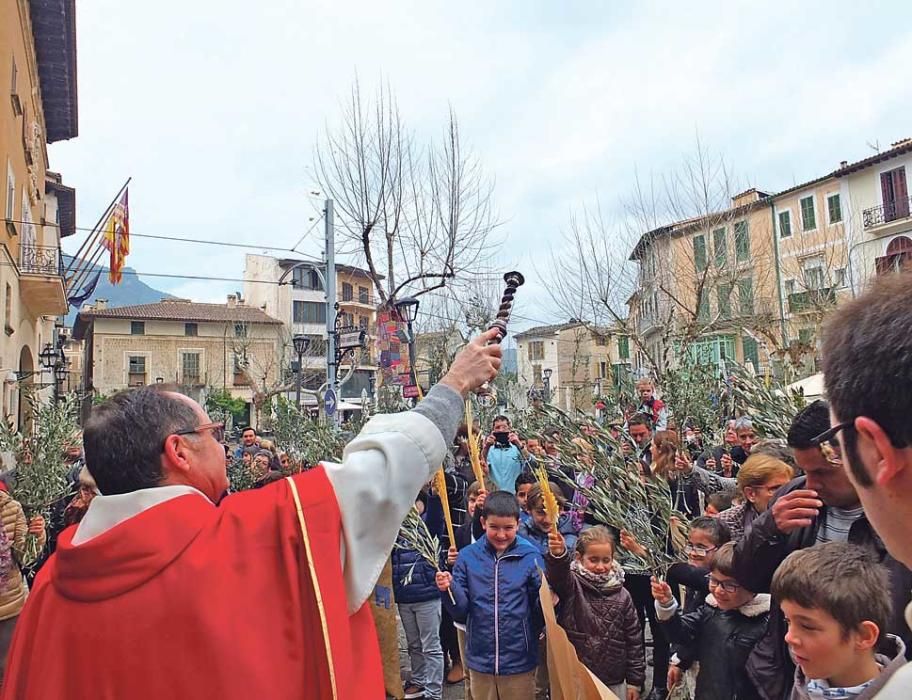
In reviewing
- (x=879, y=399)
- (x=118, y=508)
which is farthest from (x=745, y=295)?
(x=879, y=399)

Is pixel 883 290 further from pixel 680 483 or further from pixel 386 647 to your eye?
pixel 386 647

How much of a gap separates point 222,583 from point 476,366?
0.82 m

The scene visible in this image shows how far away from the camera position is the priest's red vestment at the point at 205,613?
5.17ft

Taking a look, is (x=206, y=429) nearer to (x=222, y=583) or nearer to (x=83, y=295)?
(x=222, y=583)

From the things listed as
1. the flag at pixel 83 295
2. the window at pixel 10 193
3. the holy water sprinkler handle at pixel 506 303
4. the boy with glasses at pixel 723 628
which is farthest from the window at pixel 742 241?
the holy water sprinkler handle at pixel 506 303

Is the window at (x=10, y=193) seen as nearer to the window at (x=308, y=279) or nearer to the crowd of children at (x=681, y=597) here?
the crowd of children at (x=681, y=597)

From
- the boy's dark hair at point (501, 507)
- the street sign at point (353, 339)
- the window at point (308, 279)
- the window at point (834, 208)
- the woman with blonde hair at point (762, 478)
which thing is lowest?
the boy's dark hair at point (501, 507)

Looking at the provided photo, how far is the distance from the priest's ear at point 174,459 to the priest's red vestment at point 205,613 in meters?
0.18

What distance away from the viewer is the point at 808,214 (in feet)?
109

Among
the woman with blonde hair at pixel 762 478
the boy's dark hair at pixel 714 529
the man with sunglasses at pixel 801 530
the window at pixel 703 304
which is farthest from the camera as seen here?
the window at pixel 703 304

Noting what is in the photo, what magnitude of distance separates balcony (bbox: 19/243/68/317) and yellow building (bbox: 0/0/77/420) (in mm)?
22

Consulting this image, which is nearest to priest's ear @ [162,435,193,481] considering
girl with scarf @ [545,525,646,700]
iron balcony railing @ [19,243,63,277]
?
girl with scarf @ [545,525,646,700]

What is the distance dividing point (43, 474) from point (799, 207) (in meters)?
34.1

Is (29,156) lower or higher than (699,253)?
higher
